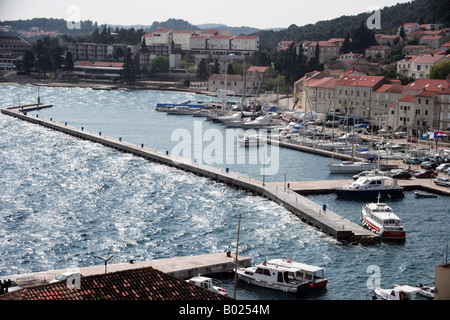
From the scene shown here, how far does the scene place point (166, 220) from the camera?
36375 millimetres

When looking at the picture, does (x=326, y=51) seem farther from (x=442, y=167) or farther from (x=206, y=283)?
(x=206, y=283)

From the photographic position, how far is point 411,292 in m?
24.4

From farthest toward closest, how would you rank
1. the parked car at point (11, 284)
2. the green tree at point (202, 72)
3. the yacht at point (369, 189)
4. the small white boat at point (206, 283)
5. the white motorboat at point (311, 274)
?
the green tree at point (202, 72) < the yacht at point (369, 189) < the white motorboat at point (311, 274) < the small white boat at point (206, 283) < the parked car at point (11, 284)

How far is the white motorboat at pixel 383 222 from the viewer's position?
108 ft

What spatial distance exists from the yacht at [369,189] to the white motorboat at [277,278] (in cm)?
1627

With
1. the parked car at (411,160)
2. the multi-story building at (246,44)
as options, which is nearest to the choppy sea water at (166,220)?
the parked car at (411,160)

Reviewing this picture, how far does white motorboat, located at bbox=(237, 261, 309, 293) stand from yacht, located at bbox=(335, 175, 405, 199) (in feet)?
53.4

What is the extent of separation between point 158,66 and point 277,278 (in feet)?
425

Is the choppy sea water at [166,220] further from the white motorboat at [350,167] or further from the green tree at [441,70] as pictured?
the green tree at [441,70]

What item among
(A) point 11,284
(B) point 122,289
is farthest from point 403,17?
(B) point 122,289

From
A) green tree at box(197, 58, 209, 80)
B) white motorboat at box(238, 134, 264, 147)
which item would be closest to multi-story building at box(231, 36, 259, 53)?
green tree at box(197, 58, 209, 80)
